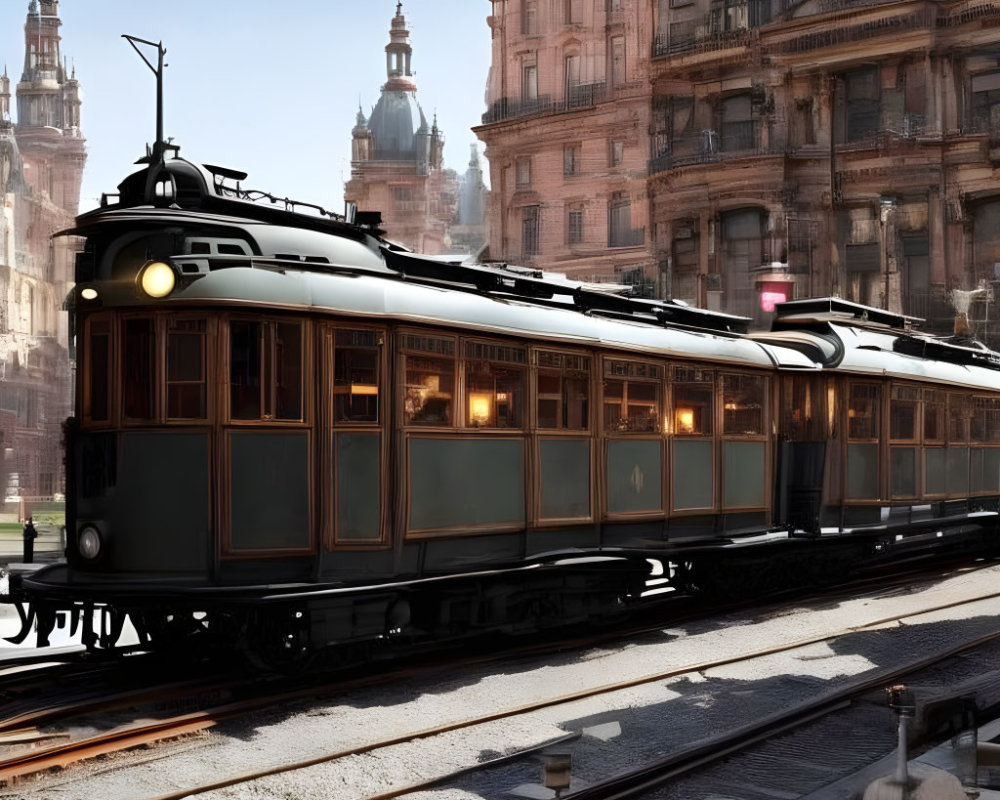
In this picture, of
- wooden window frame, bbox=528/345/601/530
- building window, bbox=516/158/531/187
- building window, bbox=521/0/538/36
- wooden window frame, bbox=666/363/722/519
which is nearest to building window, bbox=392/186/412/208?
building window, bbox=521/0/538/36

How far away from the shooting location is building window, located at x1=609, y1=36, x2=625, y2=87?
205 feet

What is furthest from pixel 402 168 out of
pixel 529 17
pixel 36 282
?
pixel 529 17

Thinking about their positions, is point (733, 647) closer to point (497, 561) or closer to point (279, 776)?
point (497, 561)

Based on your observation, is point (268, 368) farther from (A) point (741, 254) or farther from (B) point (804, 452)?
(A) point (741, 254)

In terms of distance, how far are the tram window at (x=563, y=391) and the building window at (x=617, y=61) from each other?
2010 inches

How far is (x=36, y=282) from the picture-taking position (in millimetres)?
76438

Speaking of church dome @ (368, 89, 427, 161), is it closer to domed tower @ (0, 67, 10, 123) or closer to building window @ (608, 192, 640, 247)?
domed tower @ (0, 67, 10, 123)

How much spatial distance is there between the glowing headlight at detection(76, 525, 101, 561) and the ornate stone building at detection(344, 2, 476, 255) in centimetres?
10486

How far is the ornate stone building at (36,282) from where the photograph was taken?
216ft

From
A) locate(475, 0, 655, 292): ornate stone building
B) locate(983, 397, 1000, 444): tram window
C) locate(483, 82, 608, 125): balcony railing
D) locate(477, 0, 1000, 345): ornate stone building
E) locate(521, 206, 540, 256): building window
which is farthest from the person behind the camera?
locate(521, 206, 540, 256): building window

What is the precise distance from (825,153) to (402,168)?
245 ft

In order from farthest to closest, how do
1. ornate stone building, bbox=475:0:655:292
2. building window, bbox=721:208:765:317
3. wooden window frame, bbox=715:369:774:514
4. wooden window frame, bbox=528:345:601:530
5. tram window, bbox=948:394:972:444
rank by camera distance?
ornate stone building, bbox=475:0:655:292
building window, bbox=721:208:765:317
tram window, bbox=948:394:972:444
wooden window frame, bbox=715:369:774:514
wooden window frame, bbox=528:345:601:530

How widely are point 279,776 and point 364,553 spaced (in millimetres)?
2679

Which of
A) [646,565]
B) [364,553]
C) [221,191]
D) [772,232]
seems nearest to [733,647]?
[646,565]
